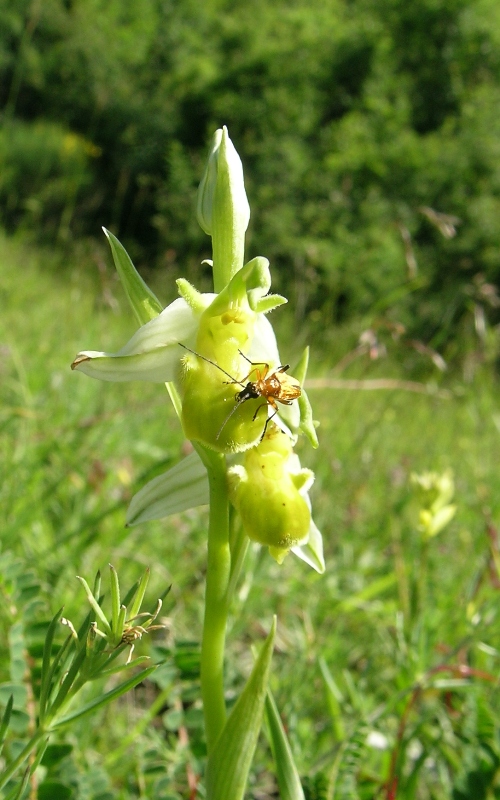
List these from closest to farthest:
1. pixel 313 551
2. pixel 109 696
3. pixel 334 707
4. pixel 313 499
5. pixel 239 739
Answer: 1. pixel 109 696
2. pixel 239 739
3. pixel 313 551
4. pixel 334 707
5. pixel 313 499

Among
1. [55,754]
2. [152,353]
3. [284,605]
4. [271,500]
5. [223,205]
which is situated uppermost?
[223,205]

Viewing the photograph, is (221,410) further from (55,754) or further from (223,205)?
(55,754)

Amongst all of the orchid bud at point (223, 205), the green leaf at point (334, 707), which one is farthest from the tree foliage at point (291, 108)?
the orchid bud at point (223, 205)

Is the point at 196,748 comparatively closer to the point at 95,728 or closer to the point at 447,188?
the point at 95,728

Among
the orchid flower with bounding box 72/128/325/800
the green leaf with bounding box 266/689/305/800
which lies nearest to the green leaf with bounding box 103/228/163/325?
the orchid flower with bounding box 72/128/325/800

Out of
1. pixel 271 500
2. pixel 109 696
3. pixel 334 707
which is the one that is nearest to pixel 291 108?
pixel 334 707

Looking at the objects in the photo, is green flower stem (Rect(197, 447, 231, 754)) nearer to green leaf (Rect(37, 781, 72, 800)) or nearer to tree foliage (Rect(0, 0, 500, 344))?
green leaf (Rect(37, 781, 72, 800))

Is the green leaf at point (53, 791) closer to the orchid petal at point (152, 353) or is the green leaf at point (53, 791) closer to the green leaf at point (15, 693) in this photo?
the green leaf at point (15, 693)
